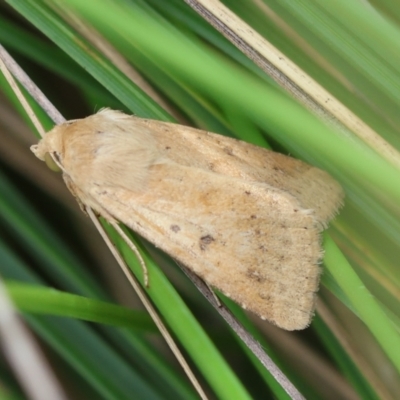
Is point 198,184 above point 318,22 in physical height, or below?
below

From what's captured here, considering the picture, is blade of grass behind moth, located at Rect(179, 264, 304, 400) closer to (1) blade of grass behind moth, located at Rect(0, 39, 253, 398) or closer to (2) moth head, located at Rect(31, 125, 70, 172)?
(1) blade of grass behind moth, located at Rect(0, 39, 253, 398)

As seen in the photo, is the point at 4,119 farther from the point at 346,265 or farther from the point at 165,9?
the point at 346,265

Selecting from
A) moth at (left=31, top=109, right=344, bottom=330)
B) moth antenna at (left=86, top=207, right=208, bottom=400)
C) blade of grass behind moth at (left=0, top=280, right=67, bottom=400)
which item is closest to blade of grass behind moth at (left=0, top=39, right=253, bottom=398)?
moth antenna at (left=86, top=207, right=208, bottom=400)

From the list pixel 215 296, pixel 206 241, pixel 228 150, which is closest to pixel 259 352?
pixel 215 296

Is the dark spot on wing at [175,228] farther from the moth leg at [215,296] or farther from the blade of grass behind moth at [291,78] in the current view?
the blade of grass behind moth at [291,78]

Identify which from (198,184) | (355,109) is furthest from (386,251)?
(198,184)

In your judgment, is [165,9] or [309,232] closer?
[309,232]

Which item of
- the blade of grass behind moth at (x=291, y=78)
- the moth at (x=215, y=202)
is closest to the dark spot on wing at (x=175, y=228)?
the moth at (x=215, y=202)
